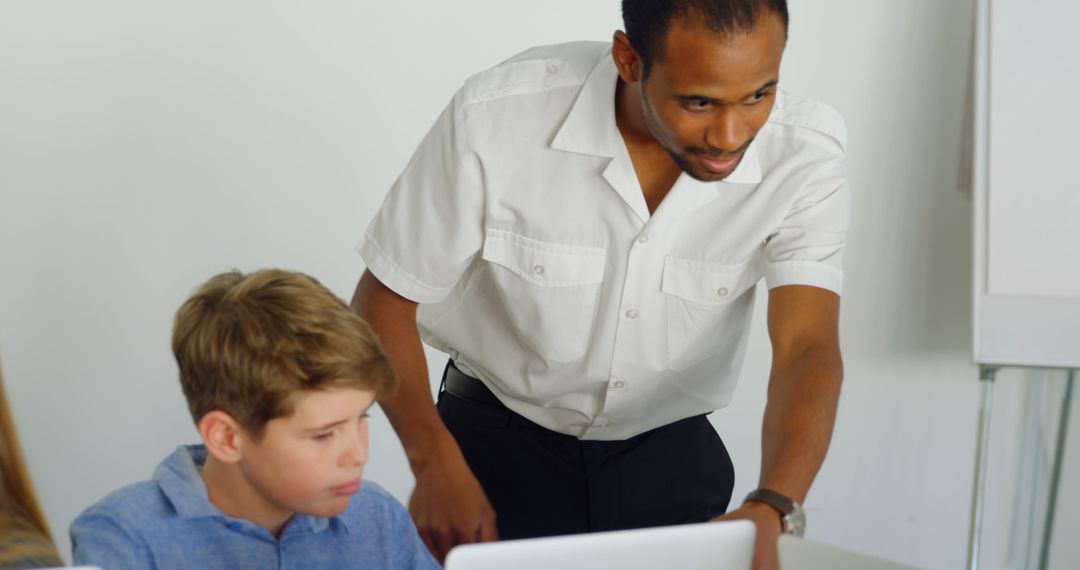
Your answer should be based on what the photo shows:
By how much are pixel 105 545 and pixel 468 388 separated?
2.39 ft

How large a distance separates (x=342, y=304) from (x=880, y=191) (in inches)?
75.3

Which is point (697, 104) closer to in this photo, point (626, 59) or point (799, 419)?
point (626, 59)

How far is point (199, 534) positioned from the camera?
4.17 feet

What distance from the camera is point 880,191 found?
2957 millimetres

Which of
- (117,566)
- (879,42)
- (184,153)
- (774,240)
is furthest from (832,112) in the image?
(184,153)

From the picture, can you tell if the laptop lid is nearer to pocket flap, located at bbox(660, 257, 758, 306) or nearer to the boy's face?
the boy's face

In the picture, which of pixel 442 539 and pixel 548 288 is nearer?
pixel 442 539

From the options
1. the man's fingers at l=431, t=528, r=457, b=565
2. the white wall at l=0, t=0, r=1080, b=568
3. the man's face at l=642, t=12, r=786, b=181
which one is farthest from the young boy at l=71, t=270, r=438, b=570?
the white wall at l=0, t=0, r=1080, b=568

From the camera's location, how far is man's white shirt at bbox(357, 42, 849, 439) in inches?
65.2

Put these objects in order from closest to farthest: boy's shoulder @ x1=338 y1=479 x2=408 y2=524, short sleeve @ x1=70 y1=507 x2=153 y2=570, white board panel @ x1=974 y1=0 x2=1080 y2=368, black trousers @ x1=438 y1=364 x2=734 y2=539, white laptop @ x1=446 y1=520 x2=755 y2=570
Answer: white laptop @ x1=446 y1=520 x2=755 y2=570
short sleeve @ x1=70 y1=507 x2=153 y2=570
boy's shoulder @ x1=338 y1=479 x2=408 y2=524
black trousers @ x1=438 y1=364 x2=734 y2=539
white board panel @ x1=974 y1=0 x2=1080 y2=368

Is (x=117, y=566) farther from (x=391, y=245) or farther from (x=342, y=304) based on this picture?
(x=391, y=245)

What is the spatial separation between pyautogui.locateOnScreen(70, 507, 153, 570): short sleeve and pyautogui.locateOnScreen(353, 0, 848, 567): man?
357 millimetres

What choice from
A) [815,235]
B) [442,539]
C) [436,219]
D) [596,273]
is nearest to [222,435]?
[442,539]

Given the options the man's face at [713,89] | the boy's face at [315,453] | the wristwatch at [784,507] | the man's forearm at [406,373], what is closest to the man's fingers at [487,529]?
the man's forearm at [406,373]
